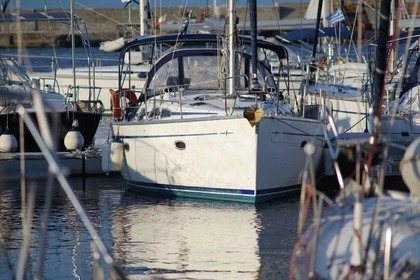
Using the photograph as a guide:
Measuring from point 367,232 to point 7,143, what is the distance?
36.0ft

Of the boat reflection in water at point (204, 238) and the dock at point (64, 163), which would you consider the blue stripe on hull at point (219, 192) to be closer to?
the boat reflection in water at point (204, 238)

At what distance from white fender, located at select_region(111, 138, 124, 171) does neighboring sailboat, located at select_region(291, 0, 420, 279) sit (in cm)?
868

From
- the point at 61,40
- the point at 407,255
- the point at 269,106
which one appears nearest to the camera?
the point at 407,255

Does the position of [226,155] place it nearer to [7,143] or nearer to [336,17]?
[7,143]

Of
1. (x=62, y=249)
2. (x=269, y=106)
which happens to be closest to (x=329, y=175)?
(x=269, y=106)

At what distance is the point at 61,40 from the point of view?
72.5 m

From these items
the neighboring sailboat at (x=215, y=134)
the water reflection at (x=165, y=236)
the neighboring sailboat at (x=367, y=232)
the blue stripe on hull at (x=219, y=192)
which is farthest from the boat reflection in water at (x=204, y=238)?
the neighboring sailboat at (x=367, y=232)

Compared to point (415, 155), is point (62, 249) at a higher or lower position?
lower

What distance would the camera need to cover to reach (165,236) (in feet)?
36.5

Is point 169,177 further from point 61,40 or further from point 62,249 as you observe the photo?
point 61,40

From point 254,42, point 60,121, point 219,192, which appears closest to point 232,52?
point 254,42

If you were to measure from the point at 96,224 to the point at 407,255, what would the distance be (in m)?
6.99

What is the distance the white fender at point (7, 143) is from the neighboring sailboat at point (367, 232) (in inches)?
409

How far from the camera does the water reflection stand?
934 cm
